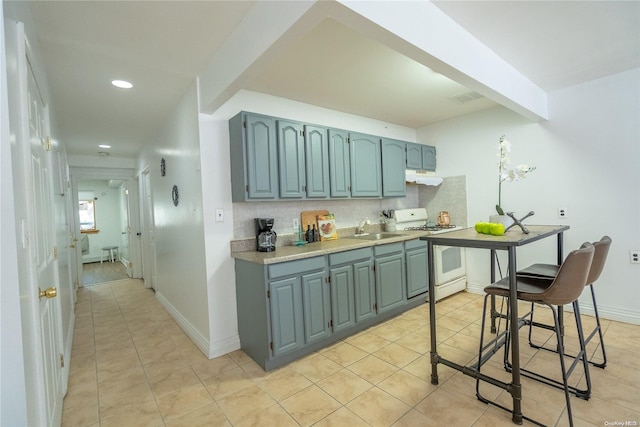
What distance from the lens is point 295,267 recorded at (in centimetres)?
238

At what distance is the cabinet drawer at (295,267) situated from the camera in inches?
89.2

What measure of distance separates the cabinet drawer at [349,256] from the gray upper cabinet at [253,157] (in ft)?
2.58

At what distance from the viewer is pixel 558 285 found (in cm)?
154

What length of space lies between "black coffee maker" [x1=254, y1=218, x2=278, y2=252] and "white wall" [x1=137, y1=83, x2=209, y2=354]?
0.50 meters

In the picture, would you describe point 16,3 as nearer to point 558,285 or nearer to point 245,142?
point 245,142

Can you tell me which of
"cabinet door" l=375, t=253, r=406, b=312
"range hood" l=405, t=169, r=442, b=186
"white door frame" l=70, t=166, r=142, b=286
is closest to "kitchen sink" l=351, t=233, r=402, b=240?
"cabinet door" l=375, t=253, r=406, b=312

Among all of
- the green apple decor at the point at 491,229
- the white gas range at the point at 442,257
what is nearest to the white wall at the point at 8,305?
the green apple decor at the point at 491,229

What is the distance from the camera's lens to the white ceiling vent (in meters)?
3.15

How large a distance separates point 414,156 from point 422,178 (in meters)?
0.33

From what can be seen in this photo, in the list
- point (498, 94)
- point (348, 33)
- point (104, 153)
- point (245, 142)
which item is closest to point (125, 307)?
point (104, 153)

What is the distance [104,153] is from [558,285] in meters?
6.32

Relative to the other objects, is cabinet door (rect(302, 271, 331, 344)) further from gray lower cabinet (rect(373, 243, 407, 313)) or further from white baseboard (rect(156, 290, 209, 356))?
white baseboard (rect(156, 290, 209, 356))

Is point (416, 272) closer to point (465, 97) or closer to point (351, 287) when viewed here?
point (351, 287)

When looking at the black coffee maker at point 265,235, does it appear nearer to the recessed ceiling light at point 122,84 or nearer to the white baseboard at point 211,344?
the white baseboard at point 211,344
